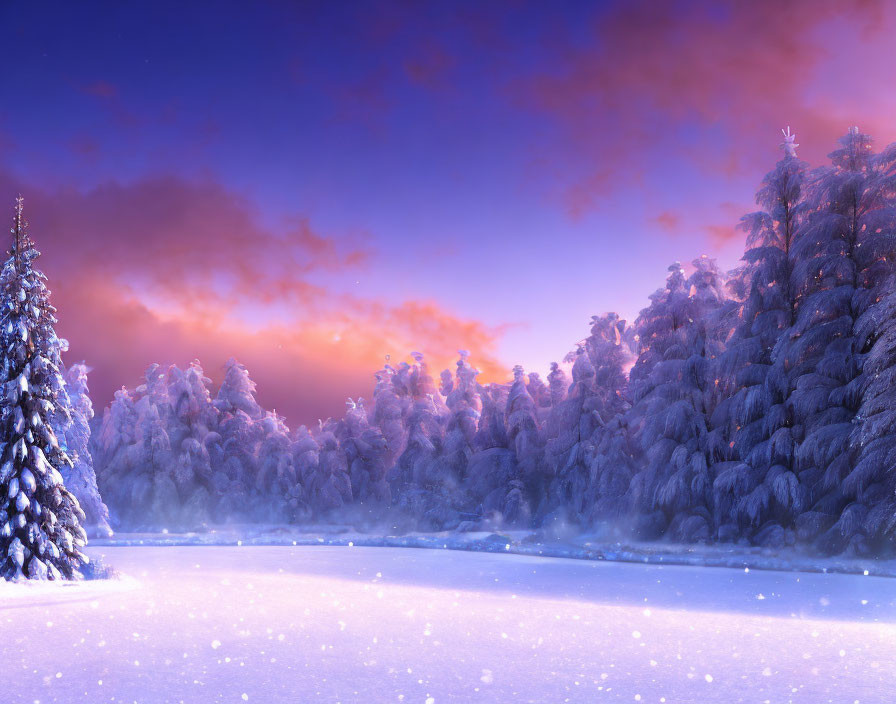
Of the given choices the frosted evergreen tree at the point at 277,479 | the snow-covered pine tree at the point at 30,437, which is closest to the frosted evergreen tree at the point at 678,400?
the snow-covered pine tree at the point at 30,437

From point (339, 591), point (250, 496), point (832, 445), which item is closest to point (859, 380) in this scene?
point (832, 445)

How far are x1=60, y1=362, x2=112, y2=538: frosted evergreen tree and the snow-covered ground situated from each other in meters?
19.0

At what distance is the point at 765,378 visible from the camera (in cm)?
2331

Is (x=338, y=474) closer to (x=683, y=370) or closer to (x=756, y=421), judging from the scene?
(x=683, y=370)

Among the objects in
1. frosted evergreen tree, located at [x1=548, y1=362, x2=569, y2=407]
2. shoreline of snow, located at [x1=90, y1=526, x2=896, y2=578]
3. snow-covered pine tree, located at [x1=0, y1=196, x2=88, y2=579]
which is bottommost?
shoreline of snow, located at [x1=90, y1=526, x2=896, y2=578]

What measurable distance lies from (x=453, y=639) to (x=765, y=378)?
17393 mm

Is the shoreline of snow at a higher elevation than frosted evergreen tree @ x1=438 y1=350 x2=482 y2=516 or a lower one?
lower

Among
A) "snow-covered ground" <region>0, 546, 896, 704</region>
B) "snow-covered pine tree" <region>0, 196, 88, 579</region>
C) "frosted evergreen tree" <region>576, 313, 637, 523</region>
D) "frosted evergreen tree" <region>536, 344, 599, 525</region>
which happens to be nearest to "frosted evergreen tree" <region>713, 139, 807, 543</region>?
"snow-covered ground" <region>0, 546, 896, 704</region>

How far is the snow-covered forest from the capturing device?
20828 mm

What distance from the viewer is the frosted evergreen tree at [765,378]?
70.4 ft

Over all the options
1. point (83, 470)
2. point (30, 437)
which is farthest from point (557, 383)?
point (30, 437)

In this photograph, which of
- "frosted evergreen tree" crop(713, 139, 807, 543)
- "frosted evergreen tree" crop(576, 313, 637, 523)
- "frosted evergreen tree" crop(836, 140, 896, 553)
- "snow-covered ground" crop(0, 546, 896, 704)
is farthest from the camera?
"frosted evergreen tree" crop(576, 313, 637, 523)

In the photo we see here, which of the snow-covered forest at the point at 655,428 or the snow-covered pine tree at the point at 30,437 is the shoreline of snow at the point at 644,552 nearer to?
the snow-covered forest at the point at 655,428

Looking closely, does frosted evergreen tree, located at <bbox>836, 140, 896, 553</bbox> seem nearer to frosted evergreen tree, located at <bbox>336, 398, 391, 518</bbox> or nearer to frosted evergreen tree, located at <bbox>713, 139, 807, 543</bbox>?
frosted evergreen tree, located at <bbox>713, 139, 807, 543</bbox>
